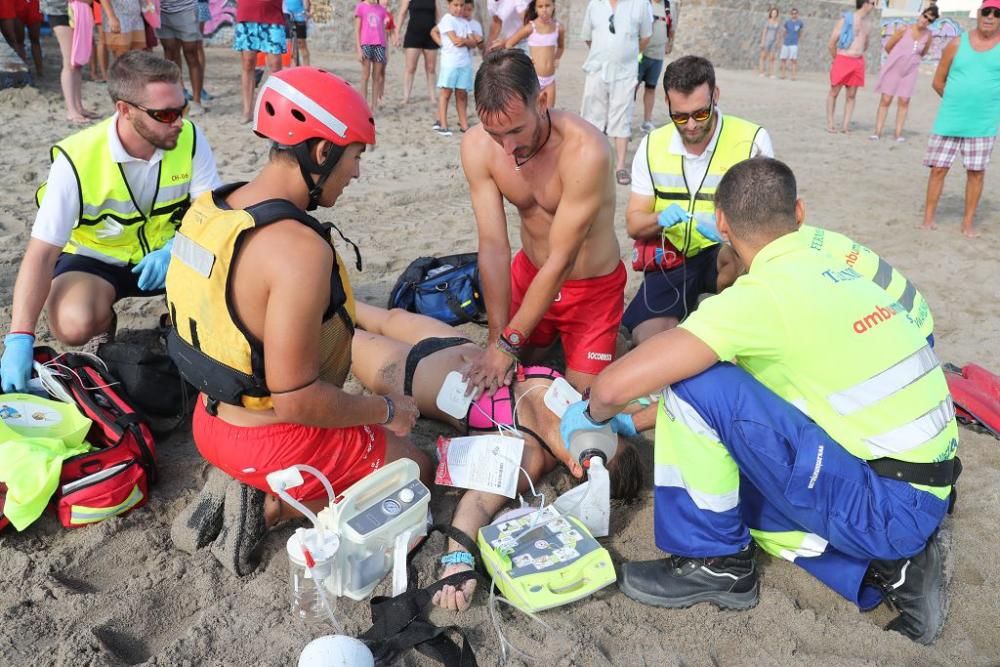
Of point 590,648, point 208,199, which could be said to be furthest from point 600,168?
point 590,648

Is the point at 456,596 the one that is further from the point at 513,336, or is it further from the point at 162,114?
the point at 162,114

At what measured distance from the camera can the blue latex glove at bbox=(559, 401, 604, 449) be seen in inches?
108

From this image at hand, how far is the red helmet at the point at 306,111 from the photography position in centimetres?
213

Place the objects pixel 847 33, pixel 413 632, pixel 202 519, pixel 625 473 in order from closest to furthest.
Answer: pixel 413 632 < pixel 202 519 < pixel 625 473 < pixel 847 33

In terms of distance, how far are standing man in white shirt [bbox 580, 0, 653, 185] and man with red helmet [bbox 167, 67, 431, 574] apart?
18.4ft

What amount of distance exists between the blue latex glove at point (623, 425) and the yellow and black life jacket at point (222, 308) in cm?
121

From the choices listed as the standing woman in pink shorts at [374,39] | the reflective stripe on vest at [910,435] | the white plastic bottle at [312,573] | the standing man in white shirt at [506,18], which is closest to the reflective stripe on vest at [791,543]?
the reflective stripe on vest at [910,435]

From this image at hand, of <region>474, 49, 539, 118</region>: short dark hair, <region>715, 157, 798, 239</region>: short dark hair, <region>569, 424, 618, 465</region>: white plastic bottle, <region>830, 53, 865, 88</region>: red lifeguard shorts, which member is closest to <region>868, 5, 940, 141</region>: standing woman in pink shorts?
<region>830, 53, 865, 88</region>: red lifeguard shorts

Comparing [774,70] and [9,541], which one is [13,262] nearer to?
[9,541]

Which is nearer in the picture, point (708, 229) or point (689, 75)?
point (689, 75)

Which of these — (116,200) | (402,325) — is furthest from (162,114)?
(402,325)

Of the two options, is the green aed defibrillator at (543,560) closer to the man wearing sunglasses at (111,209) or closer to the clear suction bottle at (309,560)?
the clear suction bottle at (309,560)

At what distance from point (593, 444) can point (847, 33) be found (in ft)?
33.4

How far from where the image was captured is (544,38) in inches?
329
